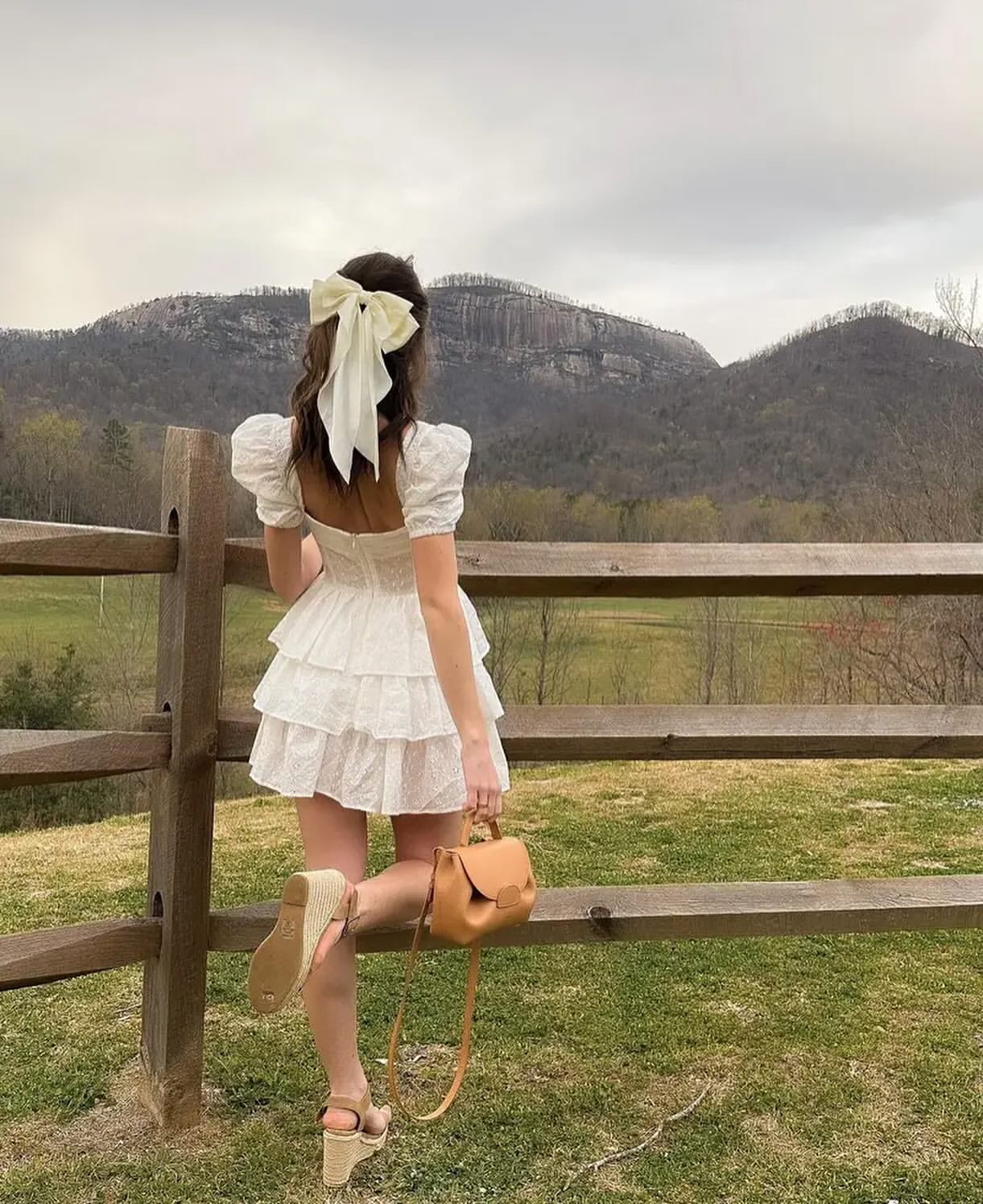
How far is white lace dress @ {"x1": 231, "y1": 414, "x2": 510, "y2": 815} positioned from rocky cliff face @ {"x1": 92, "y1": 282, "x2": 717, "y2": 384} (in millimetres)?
34162

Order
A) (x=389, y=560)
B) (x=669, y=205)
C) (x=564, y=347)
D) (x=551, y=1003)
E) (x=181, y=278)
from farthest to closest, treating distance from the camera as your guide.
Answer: (x=181, y=278), (x=669, y=205), (x=564, y=347), (x=551, y=1003), (x=389, y=560)

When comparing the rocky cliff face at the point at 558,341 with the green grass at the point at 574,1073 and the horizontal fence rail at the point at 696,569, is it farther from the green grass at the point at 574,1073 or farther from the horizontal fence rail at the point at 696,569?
the horizontal fence rail at the point at 696,569

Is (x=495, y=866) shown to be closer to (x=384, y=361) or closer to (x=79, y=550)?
(x=384, y=361)

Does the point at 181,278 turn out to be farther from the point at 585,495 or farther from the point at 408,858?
the point at 408,858

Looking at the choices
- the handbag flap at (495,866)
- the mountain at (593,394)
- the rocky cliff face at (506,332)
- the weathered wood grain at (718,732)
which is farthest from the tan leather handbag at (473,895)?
the rocky cliff face at (506,332)

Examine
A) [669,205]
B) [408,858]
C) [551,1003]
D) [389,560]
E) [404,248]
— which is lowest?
[551,1003]

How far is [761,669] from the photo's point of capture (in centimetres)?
2797

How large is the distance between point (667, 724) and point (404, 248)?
131 centimetres

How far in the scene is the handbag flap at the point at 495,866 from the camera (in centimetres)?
181

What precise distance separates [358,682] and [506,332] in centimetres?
6873

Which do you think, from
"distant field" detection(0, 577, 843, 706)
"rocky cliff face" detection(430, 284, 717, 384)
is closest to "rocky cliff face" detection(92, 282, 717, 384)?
"rocky cliff face" detection(430, 284, 717, 384)

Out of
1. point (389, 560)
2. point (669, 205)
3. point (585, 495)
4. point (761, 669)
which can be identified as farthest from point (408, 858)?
point (669, 205)

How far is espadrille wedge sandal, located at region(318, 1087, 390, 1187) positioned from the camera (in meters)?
1.98

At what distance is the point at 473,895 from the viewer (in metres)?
1.82
